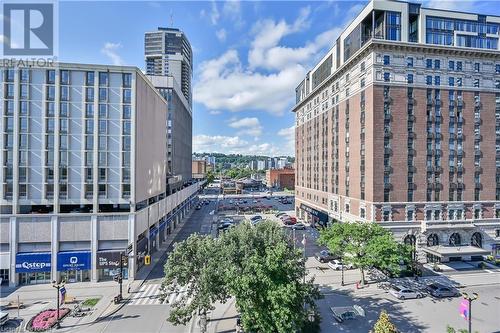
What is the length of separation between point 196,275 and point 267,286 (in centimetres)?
661

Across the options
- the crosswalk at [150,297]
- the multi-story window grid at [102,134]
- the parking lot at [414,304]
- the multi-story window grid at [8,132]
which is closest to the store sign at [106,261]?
the crosswalk at [150,297]

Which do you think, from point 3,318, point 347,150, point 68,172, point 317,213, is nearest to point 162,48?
point 68,172

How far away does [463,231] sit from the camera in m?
45.4

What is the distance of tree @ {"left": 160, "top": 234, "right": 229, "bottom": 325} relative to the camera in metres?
21.4

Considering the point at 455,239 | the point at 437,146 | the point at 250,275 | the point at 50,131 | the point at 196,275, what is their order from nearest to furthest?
the point at 250,275 → the point at 196,275 → the point at 50,131 → the point at 437,146 → the point at 455,239

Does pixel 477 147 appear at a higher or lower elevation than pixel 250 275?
higher

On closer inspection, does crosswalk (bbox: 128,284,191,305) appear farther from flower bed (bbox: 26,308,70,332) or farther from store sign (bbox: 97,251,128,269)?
flower bed (bbox: 26,308,70,332)

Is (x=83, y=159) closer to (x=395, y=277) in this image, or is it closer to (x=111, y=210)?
(x=111, y=210)

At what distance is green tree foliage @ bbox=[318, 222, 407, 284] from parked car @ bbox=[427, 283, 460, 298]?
4468 mm

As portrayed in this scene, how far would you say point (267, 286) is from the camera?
66.1 feet

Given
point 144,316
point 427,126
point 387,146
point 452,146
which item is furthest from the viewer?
point 452,146

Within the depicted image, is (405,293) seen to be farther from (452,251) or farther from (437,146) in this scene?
(437,146)

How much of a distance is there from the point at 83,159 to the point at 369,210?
142 ft

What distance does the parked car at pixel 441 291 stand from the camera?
3142 centimetres
